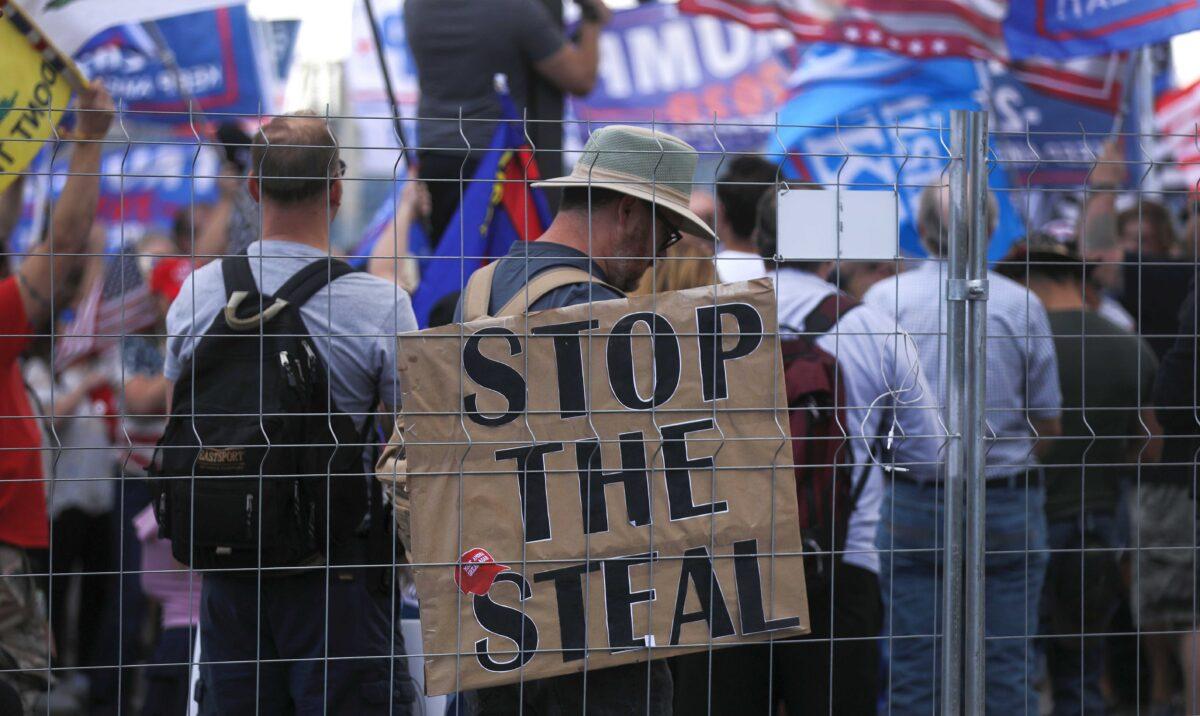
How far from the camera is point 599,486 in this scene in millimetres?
2465

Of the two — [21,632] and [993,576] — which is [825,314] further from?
[21,632]

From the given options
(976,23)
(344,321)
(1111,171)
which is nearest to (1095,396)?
(1111,171)

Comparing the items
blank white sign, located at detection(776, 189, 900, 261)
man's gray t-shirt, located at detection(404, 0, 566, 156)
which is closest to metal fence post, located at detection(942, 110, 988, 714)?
blank white sign, located at detection(776, 189, 900, 261)

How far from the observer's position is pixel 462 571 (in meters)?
2.43

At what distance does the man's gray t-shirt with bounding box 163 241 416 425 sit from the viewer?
2.89m

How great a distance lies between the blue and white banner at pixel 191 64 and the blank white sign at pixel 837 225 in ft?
11.0

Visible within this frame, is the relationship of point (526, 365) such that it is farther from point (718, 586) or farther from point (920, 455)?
point (920, 455)

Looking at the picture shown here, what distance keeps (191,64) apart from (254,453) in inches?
129

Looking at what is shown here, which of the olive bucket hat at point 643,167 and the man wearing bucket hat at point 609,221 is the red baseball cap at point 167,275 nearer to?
the man wearing bucket hat at point 609,221

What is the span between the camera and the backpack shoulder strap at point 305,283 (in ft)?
9.43

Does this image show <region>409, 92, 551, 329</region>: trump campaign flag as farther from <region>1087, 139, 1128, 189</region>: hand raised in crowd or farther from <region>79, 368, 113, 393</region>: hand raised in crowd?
<region>1087, 139, 1128, 189</region>: hand raised in crowd

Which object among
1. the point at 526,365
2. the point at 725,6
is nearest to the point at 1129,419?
the point at 725,6

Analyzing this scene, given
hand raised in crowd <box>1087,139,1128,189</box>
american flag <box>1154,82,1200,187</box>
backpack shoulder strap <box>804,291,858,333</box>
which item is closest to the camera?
backpack shoulder strap <box>804,291,858,333</box>

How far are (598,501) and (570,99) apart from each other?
10.2 feet
